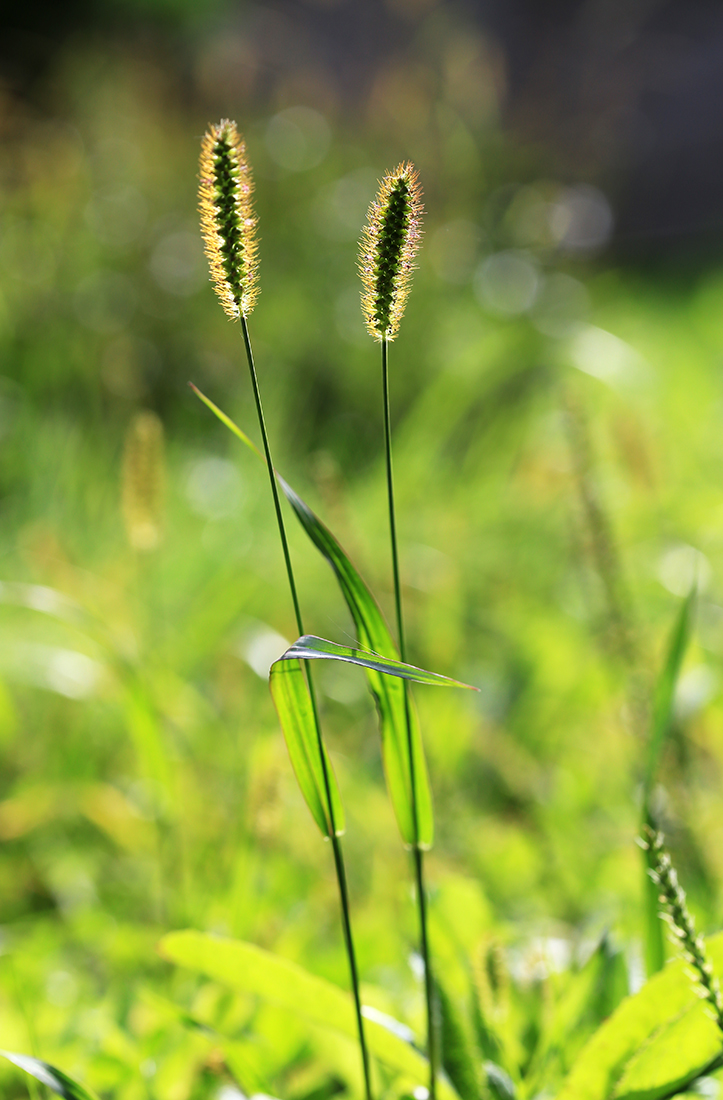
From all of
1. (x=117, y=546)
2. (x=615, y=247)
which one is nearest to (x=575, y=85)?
(x=615, y=247)

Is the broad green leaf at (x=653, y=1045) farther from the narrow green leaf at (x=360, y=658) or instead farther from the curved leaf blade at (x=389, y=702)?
the narrow green leaf at (x=360, y=658)

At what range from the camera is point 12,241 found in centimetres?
305

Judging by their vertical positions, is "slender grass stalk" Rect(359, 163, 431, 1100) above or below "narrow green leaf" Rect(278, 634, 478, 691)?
above

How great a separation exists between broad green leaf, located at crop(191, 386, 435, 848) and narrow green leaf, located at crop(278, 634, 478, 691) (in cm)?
7

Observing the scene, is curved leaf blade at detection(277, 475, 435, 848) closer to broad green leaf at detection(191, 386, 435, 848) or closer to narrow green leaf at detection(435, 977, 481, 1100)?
broad green leaf at detection(191, 386, 435, 848)

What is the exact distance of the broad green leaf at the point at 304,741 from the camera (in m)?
0.53

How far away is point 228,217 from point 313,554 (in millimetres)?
1364

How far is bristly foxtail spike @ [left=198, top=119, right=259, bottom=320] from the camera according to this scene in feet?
1.52

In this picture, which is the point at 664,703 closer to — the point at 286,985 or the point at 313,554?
the point at 286,985

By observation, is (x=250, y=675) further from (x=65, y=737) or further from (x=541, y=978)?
(x=541, y=978)

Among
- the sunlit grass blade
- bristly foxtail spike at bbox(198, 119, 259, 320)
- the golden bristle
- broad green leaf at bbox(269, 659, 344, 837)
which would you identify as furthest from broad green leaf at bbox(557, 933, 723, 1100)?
the golden bristle

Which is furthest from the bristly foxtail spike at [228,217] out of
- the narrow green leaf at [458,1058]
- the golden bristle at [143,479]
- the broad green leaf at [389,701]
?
the narrow green leaf at [458,1058]

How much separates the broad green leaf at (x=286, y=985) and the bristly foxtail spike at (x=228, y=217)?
47 centimetres

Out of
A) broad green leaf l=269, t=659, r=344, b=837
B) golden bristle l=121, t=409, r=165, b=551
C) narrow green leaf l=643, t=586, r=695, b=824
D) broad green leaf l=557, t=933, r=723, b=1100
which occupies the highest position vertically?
golden bristle l=121, t=409, r=165, b=551
